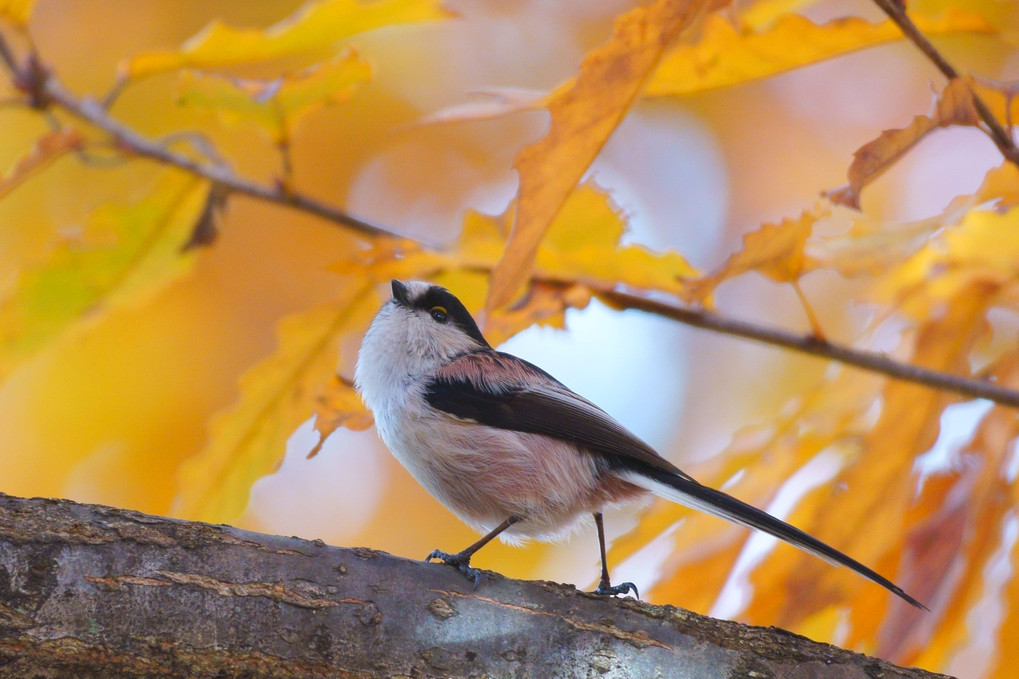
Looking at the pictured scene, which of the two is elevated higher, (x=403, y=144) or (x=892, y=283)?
(x=403, y=144)

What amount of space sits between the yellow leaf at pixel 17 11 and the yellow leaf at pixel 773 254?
1391 millimetres

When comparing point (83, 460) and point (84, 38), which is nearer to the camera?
point (83, 460)

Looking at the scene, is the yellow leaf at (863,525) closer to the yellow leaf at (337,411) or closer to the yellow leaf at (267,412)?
the yellow leaf at (337,411)

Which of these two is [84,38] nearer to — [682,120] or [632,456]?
[682,120]

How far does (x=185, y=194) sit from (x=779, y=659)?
1.49 meters

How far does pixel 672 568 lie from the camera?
1.64 metres

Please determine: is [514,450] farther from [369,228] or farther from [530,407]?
[369,228]

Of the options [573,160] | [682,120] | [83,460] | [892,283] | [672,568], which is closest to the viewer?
[573,160]

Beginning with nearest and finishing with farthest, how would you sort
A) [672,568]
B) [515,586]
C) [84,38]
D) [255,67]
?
[515,586], [672,568], [84,38], [255,67]

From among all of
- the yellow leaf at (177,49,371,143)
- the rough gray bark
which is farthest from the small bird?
the yellow leaf at (177,49,371,143)

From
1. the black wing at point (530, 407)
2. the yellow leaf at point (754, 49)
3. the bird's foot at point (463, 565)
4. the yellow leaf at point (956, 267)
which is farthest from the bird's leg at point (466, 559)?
the yellow leaf at point (956, 267)

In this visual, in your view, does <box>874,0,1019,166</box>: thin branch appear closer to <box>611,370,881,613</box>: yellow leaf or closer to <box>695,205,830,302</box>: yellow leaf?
<box>695,205,830,302</box>: yellow leaf

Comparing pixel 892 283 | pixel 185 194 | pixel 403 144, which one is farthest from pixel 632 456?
pixel 403 144

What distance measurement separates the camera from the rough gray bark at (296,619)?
108cm
